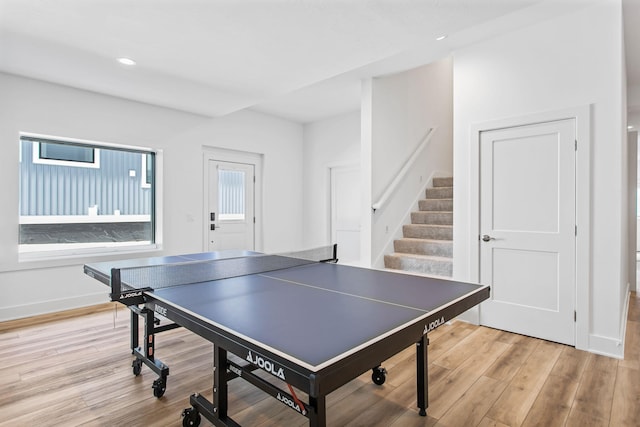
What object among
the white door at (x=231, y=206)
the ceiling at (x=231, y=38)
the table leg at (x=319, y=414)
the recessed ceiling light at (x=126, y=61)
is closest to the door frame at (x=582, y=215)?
the ceiling at (x=231, y=38)

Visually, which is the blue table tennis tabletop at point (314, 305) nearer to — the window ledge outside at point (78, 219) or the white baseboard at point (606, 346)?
the white baseboard at point (606, 346)

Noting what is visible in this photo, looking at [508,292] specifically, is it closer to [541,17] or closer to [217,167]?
[541,17]

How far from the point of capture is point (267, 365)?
1065 millimetres

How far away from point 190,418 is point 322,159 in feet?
16.8

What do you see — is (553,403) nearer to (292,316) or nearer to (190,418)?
(292,316)

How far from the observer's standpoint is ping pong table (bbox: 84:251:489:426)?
1067 millimetres

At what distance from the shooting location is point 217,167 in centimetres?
563

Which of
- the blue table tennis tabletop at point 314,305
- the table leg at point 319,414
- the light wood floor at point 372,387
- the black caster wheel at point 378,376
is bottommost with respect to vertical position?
the light wood floor at point 372,387

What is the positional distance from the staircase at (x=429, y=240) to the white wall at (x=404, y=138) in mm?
146

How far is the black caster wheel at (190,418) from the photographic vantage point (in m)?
1.84

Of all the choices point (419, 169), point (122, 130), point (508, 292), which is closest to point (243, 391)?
point (508, 292)

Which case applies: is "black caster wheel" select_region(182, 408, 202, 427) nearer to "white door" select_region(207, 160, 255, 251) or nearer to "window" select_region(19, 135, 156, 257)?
"window" select_region(19, 135, 156, 257)

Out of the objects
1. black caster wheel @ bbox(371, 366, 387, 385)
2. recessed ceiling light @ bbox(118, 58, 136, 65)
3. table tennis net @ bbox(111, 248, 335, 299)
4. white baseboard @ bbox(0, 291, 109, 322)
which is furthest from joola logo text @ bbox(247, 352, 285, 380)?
white baseboard @ bbox(0, 291, 109, 322)

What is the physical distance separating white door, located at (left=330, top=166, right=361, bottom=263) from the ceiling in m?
2.19
